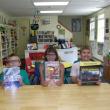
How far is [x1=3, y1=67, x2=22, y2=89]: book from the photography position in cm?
221

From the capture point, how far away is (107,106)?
1.71 meters

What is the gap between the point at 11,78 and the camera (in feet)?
7.28

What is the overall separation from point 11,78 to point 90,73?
0.78m

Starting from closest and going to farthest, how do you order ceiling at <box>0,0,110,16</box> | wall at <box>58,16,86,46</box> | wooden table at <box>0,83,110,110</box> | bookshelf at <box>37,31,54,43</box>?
wooden table at <box>0,83,110,110</box> < ceiling at <box>0,0,110,16</box> < bookshelf at <box>37,31,54,43</box> < wall at <box>58,16,86,46</box>

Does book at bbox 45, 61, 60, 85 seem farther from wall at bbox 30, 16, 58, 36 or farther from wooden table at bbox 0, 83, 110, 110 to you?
wall at bbox 30, 16, 58, 36

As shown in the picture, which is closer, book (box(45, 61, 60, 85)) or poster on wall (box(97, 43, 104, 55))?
book (box(45, 61, 60, 85))

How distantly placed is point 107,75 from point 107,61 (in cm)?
71

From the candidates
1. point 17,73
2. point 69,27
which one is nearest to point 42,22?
point 69,27

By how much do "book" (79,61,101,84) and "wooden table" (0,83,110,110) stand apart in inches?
3.1

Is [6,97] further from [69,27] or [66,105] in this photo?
[69,27]

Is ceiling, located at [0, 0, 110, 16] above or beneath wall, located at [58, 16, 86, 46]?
above

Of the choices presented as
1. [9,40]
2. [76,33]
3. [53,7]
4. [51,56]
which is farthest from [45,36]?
[51,56]

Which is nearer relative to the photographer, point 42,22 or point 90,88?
point 90,88

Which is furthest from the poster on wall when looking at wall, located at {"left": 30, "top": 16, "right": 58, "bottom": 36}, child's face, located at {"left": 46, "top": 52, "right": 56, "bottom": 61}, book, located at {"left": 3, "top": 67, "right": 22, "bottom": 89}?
book, located at {"left": 3, "top": 67, "right": 22, "bottom": 89}
